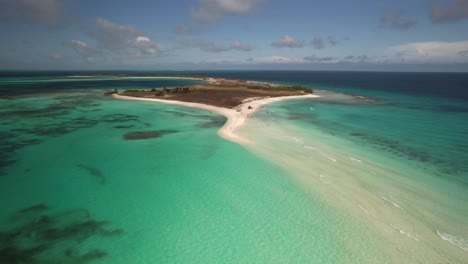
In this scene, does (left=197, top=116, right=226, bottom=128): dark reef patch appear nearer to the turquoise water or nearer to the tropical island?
the tropical island

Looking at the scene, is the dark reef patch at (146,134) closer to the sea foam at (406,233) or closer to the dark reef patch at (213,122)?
the dark reef patch at (213,122)

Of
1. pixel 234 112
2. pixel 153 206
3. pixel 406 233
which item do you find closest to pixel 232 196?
pixel 153 206

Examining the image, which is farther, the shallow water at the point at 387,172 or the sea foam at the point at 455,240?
the shallow water at the point at 387,172

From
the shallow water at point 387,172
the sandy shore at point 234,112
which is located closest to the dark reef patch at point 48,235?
the shallow water at point 387,172

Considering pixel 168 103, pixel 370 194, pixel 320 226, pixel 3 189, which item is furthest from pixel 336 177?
pixel 168 103

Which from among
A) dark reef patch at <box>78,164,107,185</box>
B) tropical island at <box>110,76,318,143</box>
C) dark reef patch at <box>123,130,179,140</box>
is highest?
tropical island at <box>110,76,318,143</box>

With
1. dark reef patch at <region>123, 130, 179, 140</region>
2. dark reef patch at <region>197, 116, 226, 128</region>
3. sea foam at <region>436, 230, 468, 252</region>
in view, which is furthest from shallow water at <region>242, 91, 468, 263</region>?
dark reef patch at <region>123, 130, 179, 140</region>

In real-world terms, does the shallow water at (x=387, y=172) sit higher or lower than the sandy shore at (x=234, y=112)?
lower
